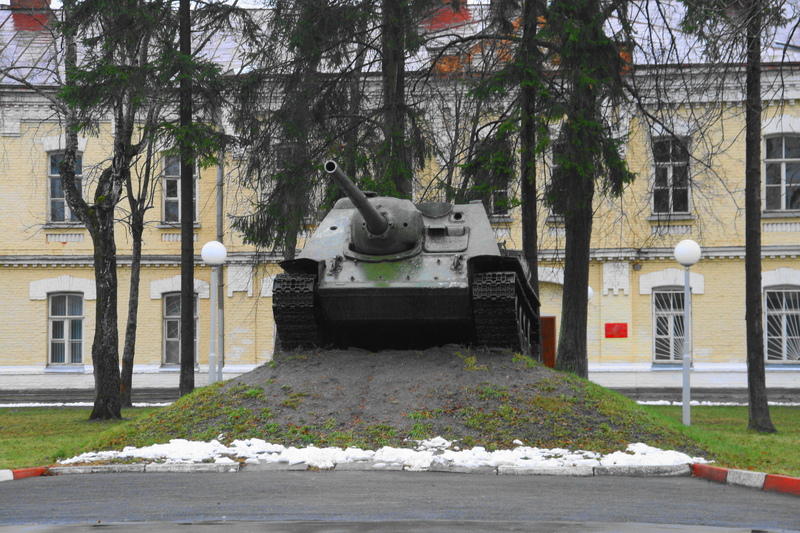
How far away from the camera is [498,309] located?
50.3 feet

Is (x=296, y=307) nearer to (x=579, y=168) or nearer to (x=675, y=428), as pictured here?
(x=675, y=428)

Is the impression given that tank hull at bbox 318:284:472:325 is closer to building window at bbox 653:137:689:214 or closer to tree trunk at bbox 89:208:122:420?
building window at bbox 653:137:689:214

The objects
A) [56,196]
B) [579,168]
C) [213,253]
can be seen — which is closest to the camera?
[579,168]

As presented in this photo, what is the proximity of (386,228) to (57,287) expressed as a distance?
18709 mm

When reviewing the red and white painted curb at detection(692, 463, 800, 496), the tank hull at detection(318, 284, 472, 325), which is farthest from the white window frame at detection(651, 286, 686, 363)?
the red and white painted curb at detection(692, 463, 800, 496)

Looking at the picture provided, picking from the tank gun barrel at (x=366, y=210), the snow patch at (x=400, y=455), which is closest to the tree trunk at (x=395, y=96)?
the tank gun barrel at (x=366, y=210)

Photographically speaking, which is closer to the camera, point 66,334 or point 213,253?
point 213,253

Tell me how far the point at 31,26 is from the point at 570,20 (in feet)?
60.5

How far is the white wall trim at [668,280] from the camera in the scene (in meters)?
30.8

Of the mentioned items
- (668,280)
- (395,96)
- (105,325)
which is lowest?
(105,325)

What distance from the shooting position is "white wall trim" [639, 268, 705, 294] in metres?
30.8

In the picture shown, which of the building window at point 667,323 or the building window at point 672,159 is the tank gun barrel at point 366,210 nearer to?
the building window at point 672,159

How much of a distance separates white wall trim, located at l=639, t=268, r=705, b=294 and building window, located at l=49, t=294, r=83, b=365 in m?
14.4

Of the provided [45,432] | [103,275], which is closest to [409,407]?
[45,432]
